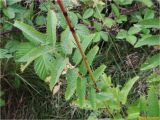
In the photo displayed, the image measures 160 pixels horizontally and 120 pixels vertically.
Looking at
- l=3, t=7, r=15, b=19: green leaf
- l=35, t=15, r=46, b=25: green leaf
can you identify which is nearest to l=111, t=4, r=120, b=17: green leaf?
l=35, t=15, r=46, b=25: green leaf

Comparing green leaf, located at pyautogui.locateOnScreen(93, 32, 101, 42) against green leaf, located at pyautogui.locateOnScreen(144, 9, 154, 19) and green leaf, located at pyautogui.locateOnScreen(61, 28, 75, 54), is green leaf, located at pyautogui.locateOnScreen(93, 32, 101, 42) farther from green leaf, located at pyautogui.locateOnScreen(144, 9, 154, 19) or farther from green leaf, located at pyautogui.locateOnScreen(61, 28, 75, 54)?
green leaf, located at pyautogui.locateOnScreen(61, 28, 75, 54)

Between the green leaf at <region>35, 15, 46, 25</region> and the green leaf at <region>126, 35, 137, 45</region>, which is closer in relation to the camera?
the green leaf at <region>126, 35, 137, 45</region>

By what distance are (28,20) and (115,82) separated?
1.89ft

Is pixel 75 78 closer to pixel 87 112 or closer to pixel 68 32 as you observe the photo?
pixel 68 32

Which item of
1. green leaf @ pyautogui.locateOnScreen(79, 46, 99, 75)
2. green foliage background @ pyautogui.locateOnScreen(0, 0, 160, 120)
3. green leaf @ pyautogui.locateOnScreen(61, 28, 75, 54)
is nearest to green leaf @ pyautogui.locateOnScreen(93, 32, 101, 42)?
green foliage background @ pyautogui.locateOnScreen(0, 0, 160, 120)

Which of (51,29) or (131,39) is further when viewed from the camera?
(131,39)

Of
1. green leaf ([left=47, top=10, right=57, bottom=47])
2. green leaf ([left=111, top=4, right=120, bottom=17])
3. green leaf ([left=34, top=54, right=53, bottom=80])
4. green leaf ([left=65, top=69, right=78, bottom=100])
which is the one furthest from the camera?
green leaf ([left=111, top=4, right=120, bottom=17])

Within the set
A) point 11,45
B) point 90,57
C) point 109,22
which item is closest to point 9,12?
point 11,45

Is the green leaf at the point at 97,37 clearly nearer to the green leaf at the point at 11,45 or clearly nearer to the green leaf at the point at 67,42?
the green leaf at the point at 11,45

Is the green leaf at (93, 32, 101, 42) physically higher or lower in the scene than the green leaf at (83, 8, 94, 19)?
lower

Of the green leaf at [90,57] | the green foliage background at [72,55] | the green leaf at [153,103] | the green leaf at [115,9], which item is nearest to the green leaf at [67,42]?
the green leaf at [90,57]

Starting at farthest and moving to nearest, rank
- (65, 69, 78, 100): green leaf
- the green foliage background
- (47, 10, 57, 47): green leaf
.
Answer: the green foliage background, (65, 69, 78, 100): green leaf, (47, 10, 57, 47): green leaf

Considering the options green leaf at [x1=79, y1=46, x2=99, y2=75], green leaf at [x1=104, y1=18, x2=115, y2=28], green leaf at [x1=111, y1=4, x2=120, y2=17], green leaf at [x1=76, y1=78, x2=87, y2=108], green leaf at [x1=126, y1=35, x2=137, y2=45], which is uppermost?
green leaf at [x1=111, y1=4, x2=120, y2=17]

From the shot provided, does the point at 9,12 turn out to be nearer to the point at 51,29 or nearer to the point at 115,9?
the point at 115,9
